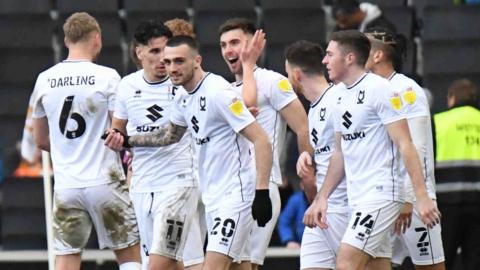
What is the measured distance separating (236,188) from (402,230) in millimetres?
1208

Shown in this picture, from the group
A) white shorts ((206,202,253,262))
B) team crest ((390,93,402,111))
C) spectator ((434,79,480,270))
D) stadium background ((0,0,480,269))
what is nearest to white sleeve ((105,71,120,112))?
white shorts ((206,202,253,262))

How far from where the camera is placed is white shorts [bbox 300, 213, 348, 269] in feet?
34.2

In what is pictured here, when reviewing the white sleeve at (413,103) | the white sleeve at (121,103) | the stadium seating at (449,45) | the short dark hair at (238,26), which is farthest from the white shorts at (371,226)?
the stadium seating at (449,45)

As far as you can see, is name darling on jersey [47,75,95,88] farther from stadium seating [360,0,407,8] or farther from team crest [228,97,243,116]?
stadium seating [360,0,407,8]

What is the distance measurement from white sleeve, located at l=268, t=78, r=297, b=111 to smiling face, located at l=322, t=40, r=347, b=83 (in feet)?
2.63

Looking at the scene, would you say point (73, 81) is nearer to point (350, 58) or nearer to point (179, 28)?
point (179, 28)

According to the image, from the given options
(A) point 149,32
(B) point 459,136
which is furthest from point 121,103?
(B) point 459,136

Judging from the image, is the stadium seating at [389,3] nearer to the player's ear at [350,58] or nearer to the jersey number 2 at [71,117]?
the jersey number 2 at [71,117]

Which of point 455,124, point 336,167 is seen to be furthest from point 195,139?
point 455,124

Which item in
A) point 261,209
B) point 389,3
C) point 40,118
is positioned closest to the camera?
point 261,209

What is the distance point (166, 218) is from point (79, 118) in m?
1.02

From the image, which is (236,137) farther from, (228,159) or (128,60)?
(128,60)

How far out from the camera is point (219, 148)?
9.97 m

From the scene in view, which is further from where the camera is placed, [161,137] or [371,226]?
[161,137]
